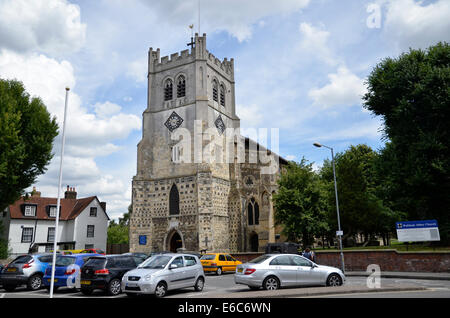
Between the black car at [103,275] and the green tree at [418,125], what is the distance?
64.4 ft

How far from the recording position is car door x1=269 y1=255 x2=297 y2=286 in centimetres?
1262

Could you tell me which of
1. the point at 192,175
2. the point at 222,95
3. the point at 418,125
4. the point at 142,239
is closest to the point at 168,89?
the point at 222,95

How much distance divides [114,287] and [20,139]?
46.9 feet

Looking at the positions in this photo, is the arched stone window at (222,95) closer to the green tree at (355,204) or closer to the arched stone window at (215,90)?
the arched stone window at (215,90)

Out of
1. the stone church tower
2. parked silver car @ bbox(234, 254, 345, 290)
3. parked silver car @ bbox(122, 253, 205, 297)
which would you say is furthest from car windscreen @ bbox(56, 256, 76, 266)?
the stone church tower

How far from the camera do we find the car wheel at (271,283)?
1246 cm

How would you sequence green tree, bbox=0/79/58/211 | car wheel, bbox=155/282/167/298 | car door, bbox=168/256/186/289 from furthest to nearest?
green tree, bbox=0/79/58/211 → car door, bbox=168/256/186/289 → car wheel, bbox=155/282/167/298

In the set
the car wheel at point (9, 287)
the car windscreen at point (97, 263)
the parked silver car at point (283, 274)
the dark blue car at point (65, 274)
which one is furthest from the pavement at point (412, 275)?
the car wheel at point (9, 287)

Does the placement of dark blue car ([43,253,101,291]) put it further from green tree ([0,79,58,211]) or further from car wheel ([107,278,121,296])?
green tree ([0,79,58,211])

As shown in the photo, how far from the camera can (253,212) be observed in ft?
132

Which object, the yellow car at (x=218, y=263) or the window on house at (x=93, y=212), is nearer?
the yellow car at (x=218, y=263)

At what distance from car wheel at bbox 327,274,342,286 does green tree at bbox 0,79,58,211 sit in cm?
1873

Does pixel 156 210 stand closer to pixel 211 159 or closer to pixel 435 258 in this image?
pixel 211 159

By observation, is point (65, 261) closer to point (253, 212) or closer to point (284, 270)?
point (284, 270)
